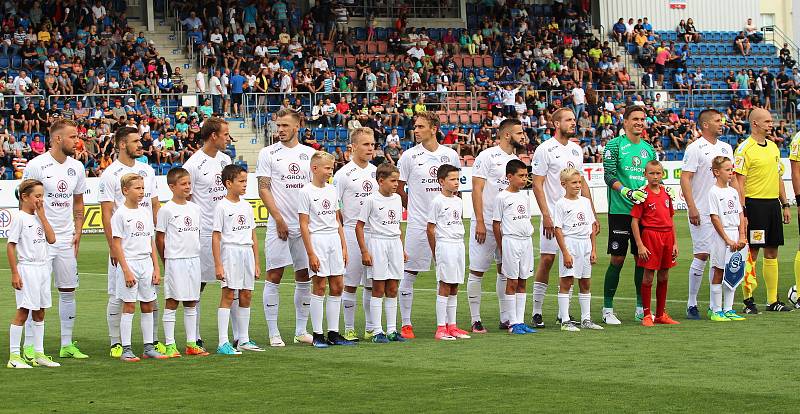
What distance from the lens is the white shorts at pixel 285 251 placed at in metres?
12.2

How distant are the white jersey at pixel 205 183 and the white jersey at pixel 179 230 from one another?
611 millimetres

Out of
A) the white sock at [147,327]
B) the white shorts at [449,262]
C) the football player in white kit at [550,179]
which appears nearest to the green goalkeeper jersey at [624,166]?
the football player in white kit at [550,179]

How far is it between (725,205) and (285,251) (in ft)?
15.6

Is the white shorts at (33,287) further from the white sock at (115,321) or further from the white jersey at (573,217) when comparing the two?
the white jersey at (573,217)

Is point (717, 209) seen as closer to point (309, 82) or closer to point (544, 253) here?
point (544, 253)

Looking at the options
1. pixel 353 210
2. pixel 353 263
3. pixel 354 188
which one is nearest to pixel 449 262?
pixel 353 263

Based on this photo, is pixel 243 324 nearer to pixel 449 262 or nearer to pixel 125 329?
pixel 125 329

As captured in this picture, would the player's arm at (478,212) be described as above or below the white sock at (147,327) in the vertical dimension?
above

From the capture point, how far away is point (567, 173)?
12914 millimetres

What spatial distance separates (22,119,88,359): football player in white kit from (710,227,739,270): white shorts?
21.2 ft

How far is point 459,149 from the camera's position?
126ft

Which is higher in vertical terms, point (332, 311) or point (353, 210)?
point (353, 210)

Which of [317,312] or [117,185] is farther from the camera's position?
[317,312]

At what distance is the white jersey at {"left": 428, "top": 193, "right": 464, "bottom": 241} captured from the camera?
12430 millimetres
